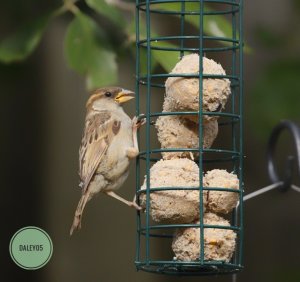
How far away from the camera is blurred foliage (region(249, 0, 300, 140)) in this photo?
289 inches

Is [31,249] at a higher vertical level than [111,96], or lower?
lower

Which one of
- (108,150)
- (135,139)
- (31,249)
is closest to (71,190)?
(108,150)

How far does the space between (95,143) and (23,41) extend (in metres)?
0.77

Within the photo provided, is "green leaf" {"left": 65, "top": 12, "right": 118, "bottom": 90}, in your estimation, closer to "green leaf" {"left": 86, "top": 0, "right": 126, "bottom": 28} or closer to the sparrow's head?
"green leaf" {"left": 86, "top": 0, "right": 126, "bottom": 28}

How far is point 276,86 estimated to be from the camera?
7426 mm

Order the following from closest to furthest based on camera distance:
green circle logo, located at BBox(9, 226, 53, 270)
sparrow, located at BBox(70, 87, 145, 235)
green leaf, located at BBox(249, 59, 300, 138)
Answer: green circle logo, located at BBox(9, 226, 53, 270), sparrow, located at BBox(70, 87, 145, 235), green leaf, located at BBox(249, 59, 300, 138)

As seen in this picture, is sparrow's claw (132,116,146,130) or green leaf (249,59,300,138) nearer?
sparrow's claw (132,116,146,130)

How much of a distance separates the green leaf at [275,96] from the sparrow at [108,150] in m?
1.39

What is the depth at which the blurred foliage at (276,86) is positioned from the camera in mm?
7340

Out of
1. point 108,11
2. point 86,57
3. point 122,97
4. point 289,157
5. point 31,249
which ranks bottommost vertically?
point 31,249

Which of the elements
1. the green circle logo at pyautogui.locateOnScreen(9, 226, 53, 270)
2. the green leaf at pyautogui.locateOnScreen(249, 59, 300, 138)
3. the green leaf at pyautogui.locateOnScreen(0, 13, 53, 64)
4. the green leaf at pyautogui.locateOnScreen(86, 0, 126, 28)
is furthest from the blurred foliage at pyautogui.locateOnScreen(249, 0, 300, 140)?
the green circle logo at pyautogui.locateOnScreen(9, 226, 53, 270)

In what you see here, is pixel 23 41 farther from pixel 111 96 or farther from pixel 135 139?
pixel 135 139

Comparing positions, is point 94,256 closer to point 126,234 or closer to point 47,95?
point 126,234

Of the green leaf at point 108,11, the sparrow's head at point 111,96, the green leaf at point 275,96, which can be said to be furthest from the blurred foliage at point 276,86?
the green leaf at point 108,11
